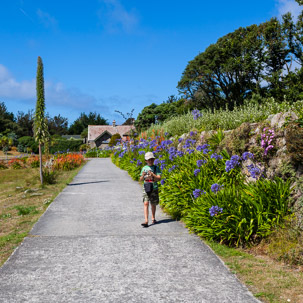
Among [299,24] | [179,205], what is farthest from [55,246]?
[299,24]

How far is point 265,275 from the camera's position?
381cm

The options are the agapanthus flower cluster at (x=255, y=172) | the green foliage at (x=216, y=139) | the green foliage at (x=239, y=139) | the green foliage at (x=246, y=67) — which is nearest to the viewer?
the agapanthus flower cluster at (x=255, y=172)

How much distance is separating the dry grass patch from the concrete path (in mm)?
141

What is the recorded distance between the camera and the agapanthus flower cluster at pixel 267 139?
546cm

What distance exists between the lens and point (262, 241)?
468 cm

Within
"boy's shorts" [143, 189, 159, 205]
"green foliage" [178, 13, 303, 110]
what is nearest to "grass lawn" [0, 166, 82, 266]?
"boy's shorts" [143, 189, 159, 205]

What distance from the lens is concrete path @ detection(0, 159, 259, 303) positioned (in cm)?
331

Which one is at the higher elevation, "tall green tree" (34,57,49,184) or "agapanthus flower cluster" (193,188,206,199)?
"tall green tree" (34,57,49,184)

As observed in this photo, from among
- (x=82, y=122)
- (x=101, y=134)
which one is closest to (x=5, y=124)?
(x=101, y=134)

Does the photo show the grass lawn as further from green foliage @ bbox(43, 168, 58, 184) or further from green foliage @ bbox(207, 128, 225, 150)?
green foliage @ bbox(207, 128, 225, 150)

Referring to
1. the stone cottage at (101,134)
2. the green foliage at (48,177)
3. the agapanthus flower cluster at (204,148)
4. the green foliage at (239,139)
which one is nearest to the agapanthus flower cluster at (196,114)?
the agapanthus flower cluster at (204,148)

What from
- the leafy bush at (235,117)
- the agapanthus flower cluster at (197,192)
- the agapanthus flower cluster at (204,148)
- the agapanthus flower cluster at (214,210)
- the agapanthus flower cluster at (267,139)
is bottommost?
the agapanthus flower cluster at (214,210)

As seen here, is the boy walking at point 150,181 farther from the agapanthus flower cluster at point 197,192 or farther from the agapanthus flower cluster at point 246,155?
the agapanthus flower cluster at point 246,155

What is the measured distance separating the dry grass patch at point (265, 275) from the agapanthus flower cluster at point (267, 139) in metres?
1.86
